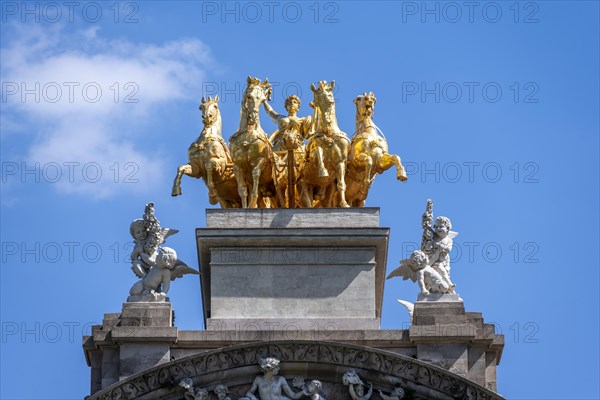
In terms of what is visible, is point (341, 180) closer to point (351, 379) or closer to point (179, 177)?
point (179, 177)

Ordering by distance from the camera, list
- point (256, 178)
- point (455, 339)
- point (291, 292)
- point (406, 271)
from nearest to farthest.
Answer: point (455, 339)
point (406, 271)
point (291, 292)
point (256, 178)

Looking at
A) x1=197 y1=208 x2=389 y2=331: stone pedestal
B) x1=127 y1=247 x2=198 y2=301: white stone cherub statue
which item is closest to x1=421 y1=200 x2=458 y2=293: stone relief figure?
x1=197 y1=208 x2=389 y2=331: stone pedestal

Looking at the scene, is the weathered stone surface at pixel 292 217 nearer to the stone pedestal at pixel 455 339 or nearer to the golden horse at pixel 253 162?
the golden horse at pixel 253 162

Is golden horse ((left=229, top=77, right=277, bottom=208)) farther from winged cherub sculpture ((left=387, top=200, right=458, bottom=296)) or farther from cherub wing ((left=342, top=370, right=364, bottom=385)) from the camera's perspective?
cherub wing ((left=342, top=370, right=364, bottom=385))

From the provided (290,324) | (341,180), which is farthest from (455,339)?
(341,180)

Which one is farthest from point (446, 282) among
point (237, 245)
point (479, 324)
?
point (237, 245)

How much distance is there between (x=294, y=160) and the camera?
57.4 meters

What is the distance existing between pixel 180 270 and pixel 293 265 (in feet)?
8.49

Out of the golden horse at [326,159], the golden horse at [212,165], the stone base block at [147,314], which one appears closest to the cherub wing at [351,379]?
the stone base block at [147,314]

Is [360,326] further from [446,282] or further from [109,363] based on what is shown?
[109,363]

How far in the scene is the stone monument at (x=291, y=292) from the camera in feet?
172

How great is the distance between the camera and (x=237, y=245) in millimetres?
55781

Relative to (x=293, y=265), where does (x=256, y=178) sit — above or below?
above

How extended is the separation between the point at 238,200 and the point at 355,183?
276 cm
